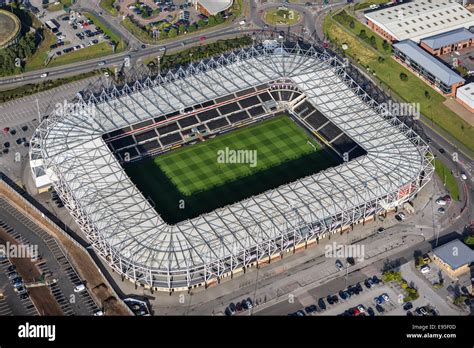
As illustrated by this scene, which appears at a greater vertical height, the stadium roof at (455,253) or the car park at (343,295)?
the stadium roof at (455,253)

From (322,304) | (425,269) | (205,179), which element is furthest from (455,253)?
(205,179)

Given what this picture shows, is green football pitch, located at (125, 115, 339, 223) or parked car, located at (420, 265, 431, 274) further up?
green football pitch, located at (125, 115, 339, 223)

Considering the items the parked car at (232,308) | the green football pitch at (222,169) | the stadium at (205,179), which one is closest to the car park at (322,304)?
the stadium at (205,179)

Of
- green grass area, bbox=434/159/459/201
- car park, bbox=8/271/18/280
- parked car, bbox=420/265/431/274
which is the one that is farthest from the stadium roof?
car park, bbox=8/271/18/280

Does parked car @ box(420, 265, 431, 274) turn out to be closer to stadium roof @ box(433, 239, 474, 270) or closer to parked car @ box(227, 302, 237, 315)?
stadium roof @ box(433, 239, 474, 270)

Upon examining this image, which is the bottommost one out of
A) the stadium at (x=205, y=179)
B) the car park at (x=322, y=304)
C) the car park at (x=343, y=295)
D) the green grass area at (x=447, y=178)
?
the car park at (x=322, y=304)

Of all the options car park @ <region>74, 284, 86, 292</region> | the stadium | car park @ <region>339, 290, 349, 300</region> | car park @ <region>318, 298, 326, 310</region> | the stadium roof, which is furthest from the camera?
the stadium roof

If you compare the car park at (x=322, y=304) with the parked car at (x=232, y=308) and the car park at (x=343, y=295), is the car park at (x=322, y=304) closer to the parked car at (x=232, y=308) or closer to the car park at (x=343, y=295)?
the car park at (x=343, y=295)
